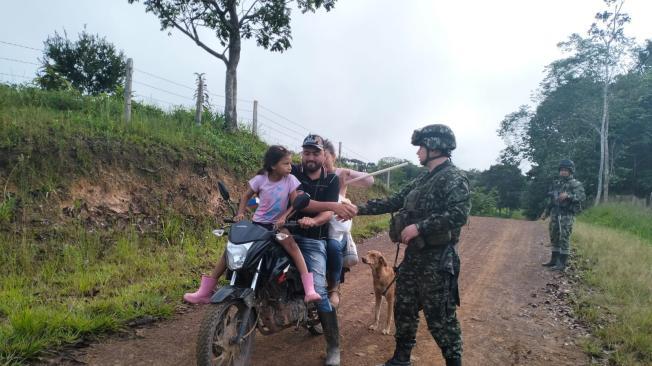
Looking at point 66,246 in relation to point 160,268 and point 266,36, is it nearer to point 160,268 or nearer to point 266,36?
point 160,268

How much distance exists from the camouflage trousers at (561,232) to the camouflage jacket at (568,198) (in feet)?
0.38

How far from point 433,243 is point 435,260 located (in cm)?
16

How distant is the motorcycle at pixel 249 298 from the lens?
9.87 ft

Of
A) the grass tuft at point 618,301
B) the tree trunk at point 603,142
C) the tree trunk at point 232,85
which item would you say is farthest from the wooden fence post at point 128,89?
the tree trunk at point 603,142

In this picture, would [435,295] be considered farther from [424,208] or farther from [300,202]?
[300,202]

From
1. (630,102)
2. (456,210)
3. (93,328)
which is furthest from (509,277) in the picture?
(630,102)

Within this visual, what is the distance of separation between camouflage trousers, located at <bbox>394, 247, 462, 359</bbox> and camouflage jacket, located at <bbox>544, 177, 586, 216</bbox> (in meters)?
6.35

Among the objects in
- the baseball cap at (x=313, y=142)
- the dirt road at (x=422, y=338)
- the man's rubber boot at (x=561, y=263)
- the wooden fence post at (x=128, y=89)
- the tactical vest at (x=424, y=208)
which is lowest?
the dirt road at (x=422, y=338)

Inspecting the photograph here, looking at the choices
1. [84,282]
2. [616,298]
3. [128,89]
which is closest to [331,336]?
[84,282]

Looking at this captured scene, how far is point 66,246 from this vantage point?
586 cm

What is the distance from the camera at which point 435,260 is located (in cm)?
352

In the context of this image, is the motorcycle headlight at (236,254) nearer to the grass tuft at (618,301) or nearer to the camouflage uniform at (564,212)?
the grass tuft at (618,301)

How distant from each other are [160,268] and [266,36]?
29.9ft

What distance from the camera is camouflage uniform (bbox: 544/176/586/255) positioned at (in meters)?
8.44
